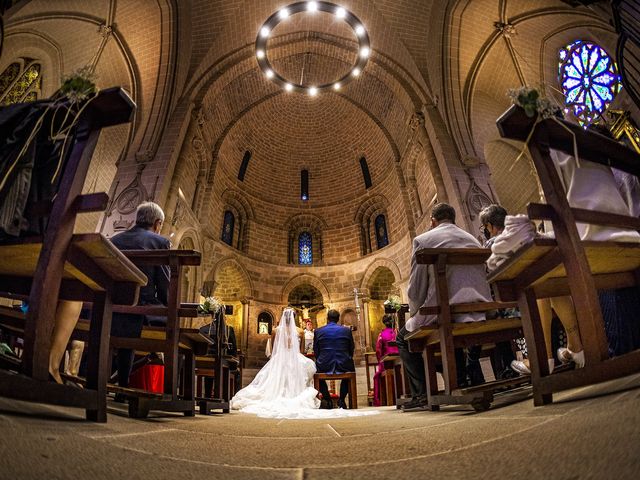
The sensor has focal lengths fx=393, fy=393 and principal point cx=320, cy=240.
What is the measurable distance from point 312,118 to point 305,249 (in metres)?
5.91

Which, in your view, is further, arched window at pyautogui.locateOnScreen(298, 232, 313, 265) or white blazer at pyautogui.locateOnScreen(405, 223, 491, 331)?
arched window at pyautogui.locateOnScreen(298, 232, 313, 265)

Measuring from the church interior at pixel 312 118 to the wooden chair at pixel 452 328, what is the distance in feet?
5.11

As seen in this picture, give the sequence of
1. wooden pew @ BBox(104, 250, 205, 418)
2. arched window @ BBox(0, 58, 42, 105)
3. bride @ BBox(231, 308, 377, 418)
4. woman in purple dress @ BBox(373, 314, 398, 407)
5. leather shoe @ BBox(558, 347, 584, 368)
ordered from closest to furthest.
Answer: leather shoe @ BBox(558, 347, 584, 368)
wooden pew @ BBox(104, 250, 205, 418)
bride @ BBox(231, 308, 377, 418)
woman in purple dress @ BBox(373, 314, 398, 407)
arched window @ BBox(0, 58, 42, 105)

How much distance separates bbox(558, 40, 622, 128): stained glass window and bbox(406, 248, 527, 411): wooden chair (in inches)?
333

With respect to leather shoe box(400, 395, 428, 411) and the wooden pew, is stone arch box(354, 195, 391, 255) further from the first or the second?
the wooden pew

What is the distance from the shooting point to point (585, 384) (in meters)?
1.76

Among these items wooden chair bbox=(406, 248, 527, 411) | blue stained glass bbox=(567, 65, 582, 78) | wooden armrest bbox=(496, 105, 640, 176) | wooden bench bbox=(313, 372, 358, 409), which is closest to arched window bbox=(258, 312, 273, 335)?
wooden bench bbox=(313, 372, 358, 409)

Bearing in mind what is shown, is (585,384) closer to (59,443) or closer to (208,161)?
(59,443)

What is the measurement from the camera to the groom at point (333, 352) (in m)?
6.54

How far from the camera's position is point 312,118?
695 inches

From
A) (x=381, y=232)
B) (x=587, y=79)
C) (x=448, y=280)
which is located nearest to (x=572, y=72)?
(x=587, y=79)

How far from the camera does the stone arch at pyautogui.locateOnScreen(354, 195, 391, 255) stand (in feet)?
54.8

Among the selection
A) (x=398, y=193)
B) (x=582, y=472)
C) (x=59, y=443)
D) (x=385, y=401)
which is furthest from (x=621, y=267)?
(x=398, y=193)

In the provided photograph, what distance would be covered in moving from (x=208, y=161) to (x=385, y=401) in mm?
10306
